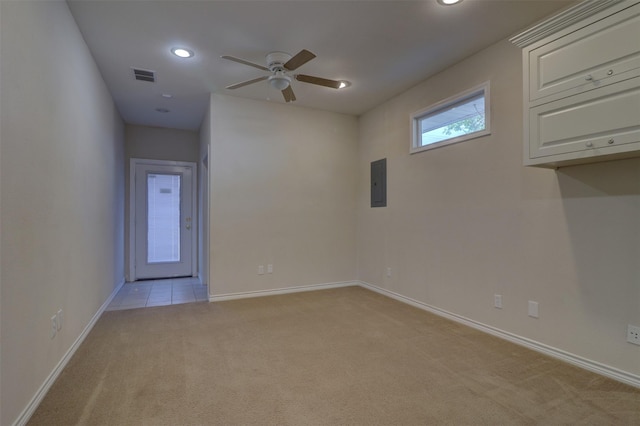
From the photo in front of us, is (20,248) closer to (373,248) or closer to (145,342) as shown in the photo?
(145,342)

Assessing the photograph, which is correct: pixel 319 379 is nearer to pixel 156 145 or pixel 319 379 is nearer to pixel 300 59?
pixel 300 59

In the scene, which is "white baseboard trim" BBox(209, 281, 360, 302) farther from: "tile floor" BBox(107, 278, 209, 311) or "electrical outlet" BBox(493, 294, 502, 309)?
"electrical outlet" BBox(493, 294, 502, 309)

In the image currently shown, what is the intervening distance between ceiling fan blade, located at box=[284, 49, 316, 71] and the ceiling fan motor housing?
202 mm

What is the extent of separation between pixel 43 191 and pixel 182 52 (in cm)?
185

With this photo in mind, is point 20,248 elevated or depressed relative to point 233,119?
depressed

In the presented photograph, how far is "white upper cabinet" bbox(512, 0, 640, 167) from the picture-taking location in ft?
6.16

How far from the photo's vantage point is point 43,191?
2.02m

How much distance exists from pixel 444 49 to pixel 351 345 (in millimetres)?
2946

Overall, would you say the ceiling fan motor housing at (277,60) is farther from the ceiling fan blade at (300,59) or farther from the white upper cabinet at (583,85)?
the white upper cabinet at (583,85)

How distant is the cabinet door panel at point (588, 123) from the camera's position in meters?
1.88

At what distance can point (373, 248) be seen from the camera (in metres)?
4.82

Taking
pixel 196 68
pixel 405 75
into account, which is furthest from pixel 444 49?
pixel 196 68

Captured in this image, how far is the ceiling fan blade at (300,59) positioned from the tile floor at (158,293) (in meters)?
3.20

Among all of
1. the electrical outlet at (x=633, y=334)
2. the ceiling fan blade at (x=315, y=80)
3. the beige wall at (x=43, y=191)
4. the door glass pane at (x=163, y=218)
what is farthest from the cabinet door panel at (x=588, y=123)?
the door glass pane at (x=163, y=218)
